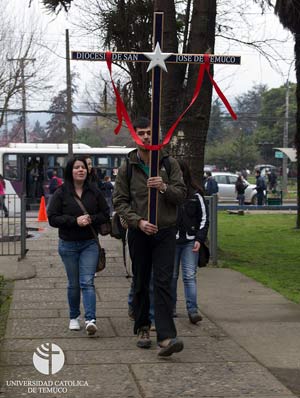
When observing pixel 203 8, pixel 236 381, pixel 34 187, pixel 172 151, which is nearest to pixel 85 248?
pixel 236 381

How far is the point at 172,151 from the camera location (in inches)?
539

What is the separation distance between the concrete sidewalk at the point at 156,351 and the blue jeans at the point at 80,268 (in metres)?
0.33

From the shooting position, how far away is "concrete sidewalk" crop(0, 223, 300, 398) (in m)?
5.86

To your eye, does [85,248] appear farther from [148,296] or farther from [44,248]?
[44,248]

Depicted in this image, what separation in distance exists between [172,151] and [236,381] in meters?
7.97

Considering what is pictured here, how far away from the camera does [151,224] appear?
6.57 metres

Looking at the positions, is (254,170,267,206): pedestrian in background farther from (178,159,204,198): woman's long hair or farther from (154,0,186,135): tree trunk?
(178,159,204,198): woman's long hair

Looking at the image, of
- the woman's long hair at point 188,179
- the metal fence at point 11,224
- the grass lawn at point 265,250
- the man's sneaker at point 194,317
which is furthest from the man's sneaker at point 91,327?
the metal fence at point 11,224

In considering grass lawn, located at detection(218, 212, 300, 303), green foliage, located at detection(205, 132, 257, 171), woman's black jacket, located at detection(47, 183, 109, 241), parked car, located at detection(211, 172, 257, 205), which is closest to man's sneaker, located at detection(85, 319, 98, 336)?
woman's black jacket, located at detection(47, 183, 109, 241)

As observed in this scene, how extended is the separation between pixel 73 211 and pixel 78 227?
160mm

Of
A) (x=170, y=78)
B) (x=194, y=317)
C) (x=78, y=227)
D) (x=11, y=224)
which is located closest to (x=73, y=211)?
(x=78, y=227)

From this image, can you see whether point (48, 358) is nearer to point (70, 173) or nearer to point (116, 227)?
point (116, 227)

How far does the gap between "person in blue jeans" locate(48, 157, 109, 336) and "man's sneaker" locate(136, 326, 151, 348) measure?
582 millimetres

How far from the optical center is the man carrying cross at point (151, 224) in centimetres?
667
